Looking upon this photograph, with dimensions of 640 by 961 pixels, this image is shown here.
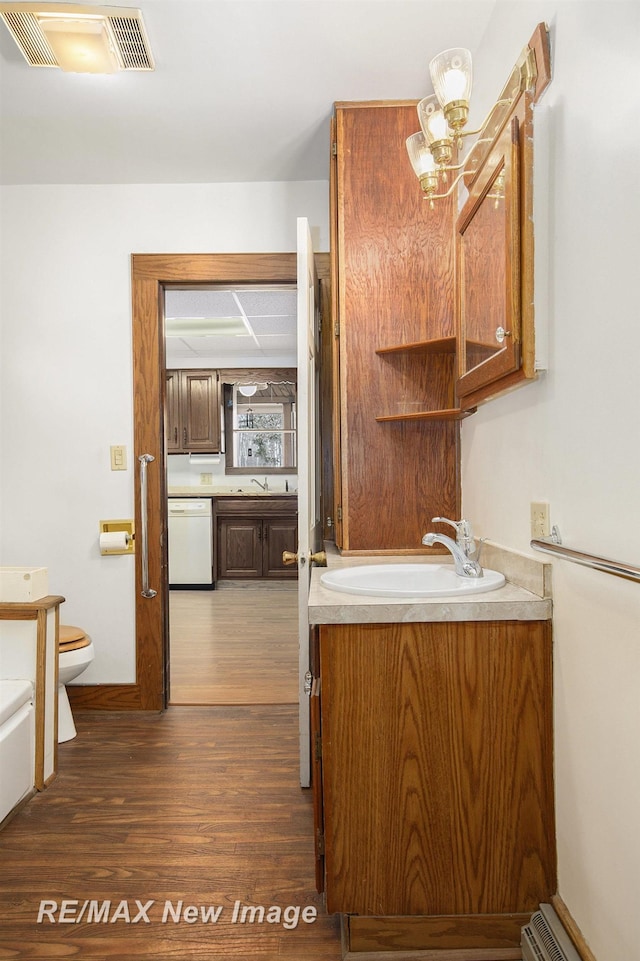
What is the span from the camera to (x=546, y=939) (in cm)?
130

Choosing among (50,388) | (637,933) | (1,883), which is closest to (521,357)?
(637,933)

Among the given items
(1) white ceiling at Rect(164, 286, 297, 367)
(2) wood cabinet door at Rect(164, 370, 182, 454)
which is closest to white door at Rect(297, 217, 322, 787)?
(1) white ceiling at Rect(164, 286, 297, 367)

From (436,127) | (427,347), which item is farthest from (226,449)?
(436,127)

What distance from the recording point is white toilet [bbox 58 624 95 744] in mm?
2553

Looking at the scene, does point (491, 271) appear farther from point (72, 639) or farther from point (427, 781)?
point (72, 639)

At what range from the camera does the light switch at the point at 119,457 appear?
291 centimetres

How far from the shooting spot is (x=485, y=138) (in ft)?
5.60

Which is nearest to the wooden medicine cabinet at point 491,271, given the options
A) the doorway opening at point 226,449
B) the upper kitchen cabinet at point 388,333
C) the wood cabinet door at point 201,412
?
the upper kitchen cabinet at point 388,333

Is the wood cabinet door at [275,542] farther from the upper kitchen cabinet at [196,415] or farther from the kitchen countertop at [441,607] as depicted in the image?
the kitchen countertop at [441,607]

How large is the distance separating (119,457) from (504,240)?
6.68ft

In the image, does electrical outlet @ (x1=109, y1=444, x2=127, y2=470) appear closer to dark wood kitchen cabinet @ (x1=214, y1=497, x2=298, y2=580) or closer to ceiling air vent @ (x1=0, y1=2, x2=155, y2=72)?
ceiling air vent @ (x1=0, y1=2, x2=155, y2=72)

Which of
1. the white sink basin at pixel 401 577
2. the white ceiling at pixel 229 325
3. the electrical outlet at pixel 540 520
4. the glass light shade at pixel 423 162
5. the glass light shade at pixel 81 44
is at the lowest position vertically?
the white sink basin at pixel 401 577

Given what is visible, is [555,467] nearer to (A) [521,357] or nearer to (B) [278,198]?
(A) [521,357]

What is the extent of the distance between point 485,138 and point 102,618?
98.5 inches
